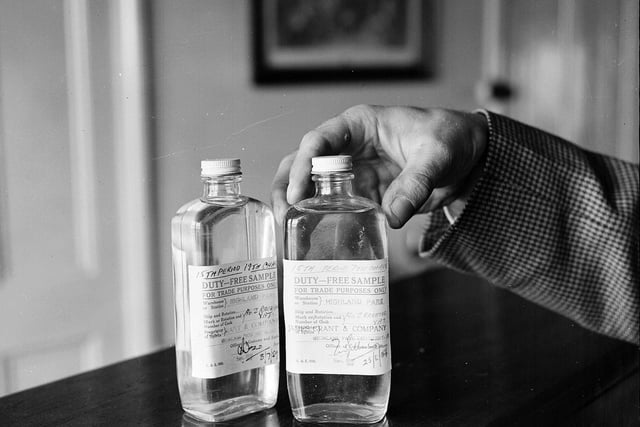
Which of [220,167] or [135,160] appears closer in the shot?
[220,167]

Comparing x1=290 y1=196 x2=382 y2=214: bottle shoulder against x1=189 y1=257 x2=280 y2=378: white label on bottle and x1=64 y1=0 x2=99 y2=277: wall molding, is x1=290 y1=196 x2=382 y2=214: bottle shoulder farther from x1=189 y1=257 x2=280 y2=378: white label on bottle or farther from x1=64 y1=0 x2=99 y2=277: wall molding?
x1=64 y1=0 x2=99 y2=277: wall molding

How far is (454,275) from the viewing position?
115cm

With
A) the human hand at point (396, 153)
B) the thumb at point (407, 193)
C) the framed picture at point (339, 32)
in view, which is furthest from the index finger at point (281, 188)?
the framed picture at point (339, 32)

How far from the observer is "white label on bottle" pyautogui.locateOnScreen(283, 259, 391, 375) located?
1.89ft

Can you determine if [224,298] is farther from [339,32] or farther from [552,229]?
[339,32]

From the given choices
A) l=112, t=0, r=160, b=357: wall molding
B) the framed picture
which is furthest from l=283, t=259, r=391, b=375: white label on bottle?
the framed picture

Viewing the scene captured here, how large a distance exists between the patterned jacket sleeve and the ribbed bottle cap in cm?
28

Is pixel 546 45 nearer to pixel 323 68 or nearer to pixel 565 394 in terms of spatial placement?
pixel 323 68

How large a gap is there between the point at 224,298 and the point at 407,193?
0.50 feet

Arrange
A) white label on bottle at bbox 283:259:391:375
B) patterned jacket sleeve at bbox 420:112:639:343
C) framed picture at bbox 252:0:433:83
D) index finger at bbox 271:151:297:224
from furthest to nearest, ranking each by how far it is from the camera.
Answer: framed picture at bbox 252:0:433:83
patterned jacket sleeve at bbox 420:112:639:343
index finger at bbox 271:151:297:224
white label on bottle at bbox 283:259:391:375

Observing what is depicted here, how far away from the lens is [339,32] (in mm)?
1499

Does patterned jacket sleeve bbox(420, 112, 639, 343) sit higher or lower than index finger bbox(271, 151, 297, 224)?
lower

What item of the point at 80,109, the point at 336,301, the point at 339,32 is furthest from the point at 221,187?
the point at 339,32

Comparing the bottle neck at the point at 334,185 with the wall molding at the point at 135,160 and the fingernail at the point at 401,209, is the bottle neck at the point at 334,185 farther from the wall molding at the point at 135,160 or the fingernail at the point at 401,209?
the wall molding at the point at 135,160
